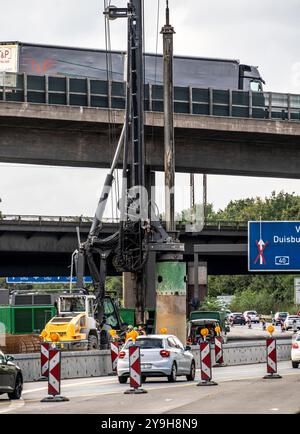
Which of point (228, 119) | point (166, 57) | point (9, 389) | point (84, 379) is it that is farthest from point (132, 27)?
point (9, 389)

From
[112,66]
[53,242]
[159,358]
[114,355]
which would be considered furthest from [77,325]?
[53,242]

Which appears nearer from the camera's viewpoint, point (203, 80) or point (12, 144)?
point (12, 144)

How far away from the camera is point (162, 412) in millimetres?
24000

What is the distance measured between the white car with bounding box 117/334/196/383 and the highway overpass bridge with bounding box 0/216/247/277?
38885 mm

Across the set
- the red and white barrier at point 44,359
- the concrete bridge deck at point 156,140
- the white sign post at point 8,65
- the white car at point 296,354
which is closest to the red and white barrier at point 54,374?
the red and white barrier at point 44,359

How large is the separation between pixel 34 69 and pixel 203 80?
8.48 m

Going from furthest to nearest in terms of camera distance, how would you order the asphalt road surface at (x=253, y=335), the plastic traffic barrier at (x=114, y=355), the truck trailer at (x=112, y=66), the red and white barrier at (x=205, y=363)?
the asphalt road surface at (x=253, y=335)
the truck trailer at (x=112, y=66)
the plastic traffic barrier at (x=114, y=355)
the red and white barrier at (x=205, y=363)

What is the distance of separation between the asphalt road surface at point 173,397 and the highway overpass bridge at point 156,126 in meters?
19.6

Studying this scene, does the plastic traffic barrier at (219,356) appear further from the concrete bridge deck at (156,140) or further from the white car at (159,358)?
the concrete bridge deck at (156,140)

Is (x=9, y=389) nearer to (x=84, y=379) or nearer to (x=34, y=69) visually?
(x=84, y=379)

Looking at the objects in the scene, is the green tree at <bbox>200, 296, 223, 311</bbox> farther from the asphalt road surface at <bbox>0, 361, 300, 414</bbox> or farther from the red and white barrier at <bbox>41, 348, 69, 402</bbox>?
the red and white barrier at <bbox>41, 348, 69, 402</bbox>

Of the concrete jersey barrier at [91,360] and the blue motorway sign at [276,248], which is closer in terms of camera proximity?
the concrete jersey barrier at [91,360]

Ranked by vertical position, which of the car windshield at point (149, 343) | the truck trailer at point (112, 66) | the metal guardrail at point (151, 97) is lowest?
the car windshield at point (149, 343)

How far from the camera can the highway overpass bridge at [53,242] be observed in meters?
76.1
